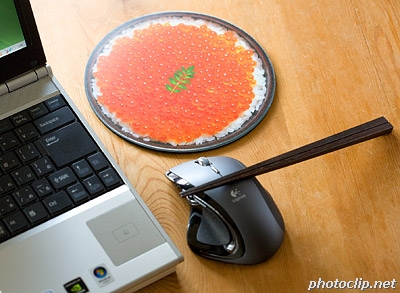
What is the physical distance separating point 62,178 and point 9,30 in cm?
19

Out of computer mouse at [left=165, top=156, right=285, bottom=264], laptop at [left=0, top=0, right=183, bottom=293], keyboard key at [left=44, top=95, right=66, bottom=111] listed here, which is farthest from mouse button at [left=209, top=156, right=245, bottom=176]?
keyboard key at [left=44, top=95, right=66, bottom=111]

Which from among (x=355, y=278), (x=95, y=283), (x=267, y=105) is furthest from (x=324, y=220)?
(x=95, y=283)

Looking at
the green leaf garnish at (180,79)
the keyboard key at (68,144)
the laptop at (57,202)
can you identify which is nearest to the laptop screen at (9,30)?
the laptop at (57,202)

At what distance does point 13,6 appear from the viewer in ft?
2.98

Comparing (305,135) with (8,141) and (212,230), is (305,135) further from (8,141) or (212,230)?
(8,141)

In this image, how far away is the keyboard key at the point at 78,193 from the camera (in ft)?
3.00

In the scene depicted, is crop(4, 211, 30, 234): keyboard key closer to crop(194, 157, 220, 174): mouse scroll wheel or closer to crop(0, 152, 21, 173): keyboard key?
crop(0, 152, 21, 173): keyboard key

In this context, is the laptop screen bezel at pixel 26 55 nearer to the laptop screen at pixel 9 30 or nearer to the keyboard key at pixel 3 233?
the laptop screen at pixel 9 30

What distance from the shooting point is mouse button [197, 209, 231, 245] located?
913mm

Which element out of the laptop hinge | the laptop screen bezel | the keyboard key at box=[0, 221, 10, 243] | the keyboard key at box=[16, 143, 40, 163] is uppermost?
the laptop screen bezel

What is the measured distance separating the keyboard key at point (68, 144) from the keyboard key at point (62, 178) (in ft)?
0.04

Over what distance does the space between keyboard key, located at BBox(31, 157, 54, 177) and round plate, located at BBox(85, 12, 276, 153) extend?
13cm

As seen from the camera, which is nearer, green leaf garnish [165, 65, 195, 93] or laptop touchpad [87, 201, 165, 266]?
laptop touchpad [87, 201, 165, 266]

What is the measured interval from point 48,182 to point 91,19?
0.34 metres
